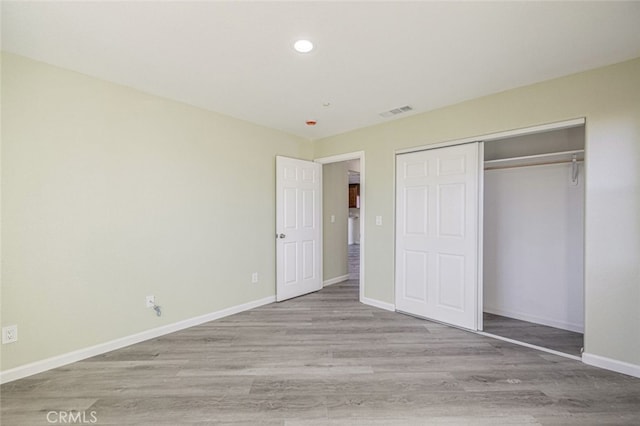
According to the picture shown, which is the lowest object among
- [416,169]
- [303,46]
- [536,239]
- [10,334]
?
[10,334]

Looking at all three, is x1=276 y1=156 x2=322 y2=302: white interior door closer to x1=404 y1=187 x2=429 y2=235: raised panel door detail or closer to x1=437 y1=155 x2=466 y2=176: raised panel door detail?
x1=404 y1=187 x2=429 y2=235: raised panel door detail

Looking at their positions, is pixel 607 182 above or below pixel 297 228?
above

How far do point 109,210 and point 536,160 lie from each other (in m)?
4.59

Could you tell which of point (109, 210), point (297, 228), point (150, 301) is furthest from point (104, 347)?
point (297, 228)

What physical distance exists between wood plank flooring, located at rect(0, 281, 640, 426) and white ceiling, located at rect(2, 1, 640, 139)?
2.52 m

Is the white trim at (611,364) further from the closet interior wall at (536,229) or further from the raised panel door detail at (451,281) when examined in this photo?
the raised panel door detail at (451,281)

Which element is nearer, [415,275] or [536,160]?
[536,160]

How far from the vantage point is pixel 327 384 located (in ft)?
6.91

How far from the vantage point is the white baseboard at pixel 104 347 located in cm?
216

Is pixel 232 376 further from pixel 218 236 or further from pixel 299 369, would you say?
pixel 218 236

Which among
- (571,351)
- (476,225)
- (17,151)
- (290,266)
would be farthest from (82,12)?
(571,351)

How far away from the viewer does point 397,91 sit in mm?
2818

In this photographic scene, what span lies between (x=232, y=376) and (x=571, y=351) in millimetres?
3060
